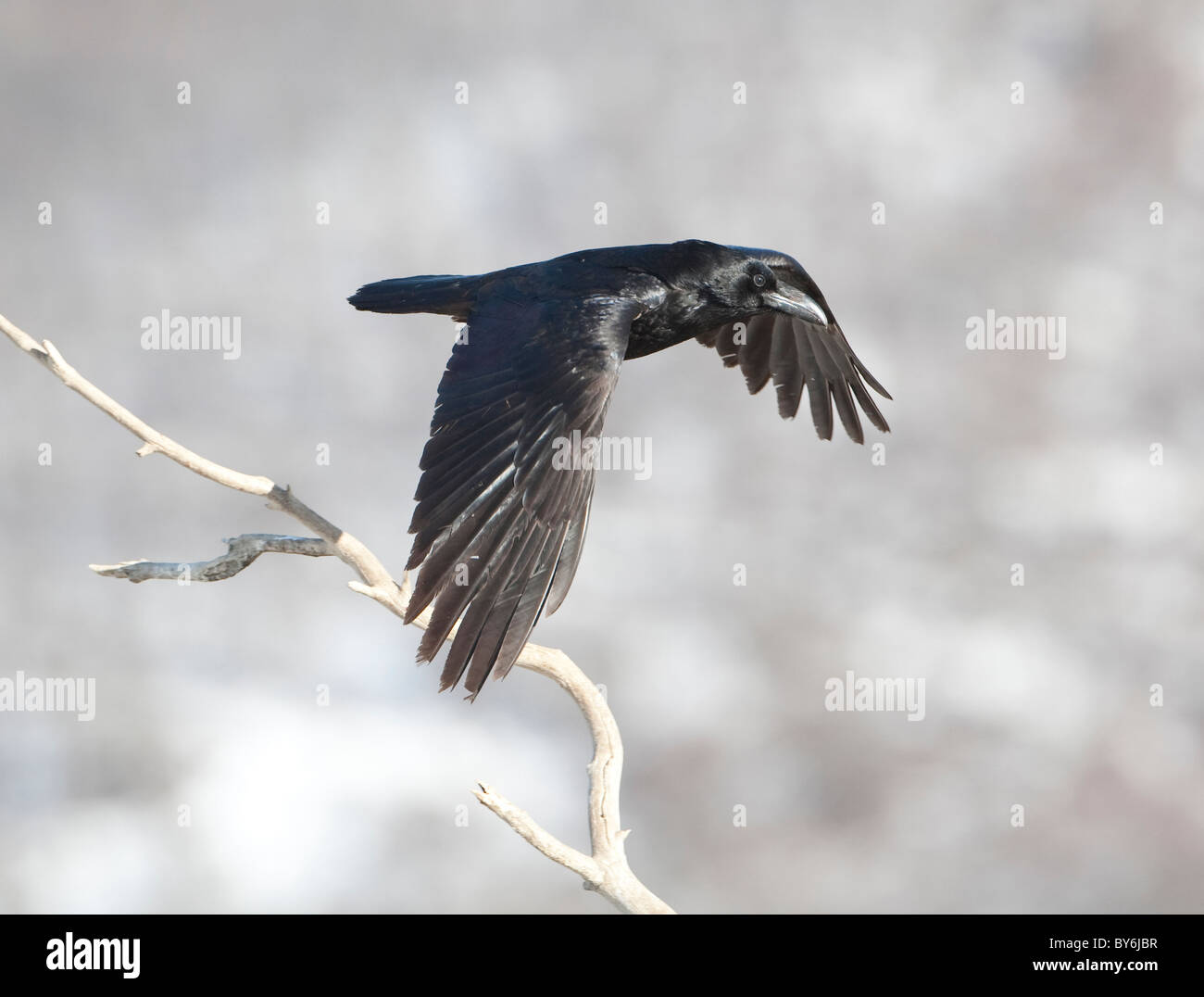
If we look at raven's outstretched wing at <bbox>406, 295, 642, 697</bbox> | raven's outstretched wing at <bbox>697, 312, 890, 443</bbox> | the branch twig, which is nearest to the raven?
raven's outstretched wing at <bbox>406, 295, 642, 697</bbox>

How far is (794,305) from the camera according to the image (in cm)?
463

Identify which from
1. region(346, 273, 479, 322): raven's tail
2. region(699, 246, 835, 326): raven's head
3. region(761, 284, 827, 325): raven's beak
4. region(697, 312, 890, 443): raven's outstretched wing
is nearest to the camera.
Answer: region(346, 273, 479, 322): raven's tail

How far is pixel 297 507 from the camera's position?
3.89 meters

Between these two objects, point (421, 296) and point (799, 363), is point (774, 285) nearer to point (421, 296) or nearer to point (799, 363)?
point (799, 363)

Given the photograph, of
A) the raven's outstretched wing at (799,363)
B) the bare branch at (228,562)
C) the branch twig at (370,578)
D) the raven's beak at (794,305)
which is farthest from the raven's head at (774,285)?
the bare branch at (228,562)

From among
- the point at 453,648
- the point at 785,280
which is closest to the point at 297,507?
the point at 453,648

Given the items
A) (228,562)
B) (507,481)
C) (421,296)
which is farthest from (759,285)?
(228,562)

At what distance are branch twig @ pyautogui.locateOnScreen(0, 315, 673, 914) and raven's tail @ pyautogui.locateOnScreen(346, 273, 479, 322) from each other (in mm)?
855

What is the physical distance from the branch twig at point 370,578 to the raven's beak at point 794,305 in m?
1.52

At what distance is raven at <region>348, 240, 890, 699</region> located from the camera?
3123 millimetres

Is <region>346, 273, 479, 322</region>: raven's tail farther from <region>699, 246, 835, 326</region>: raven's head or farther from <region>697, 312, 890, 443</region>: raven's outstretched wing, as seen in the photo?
<region>697, 312, 890, 443</region>: raven's outstretched wing

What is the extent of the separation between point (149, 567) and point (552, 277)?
1.59 meters

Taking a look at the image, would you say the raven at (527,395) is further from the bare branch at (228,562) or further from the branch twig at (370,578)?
the bare branch at (228,562)

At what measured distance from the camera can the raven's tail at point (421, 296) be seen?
4.30 m
